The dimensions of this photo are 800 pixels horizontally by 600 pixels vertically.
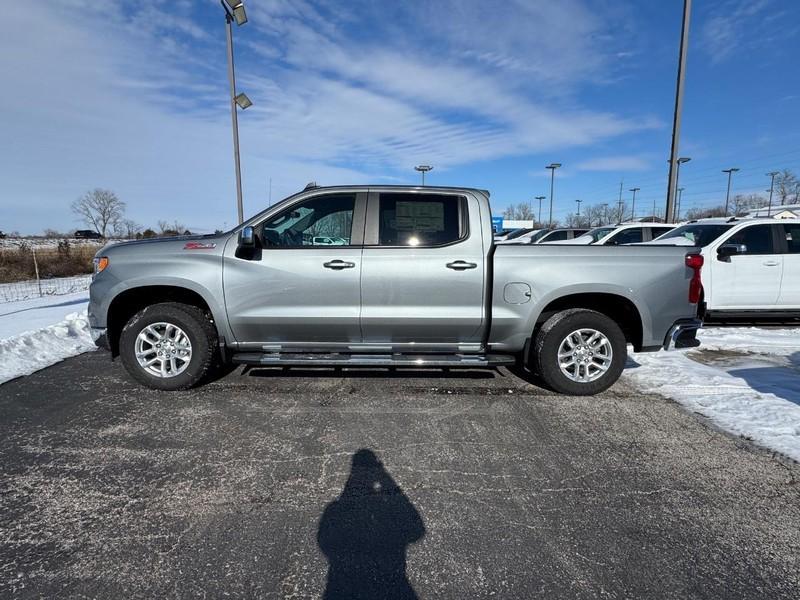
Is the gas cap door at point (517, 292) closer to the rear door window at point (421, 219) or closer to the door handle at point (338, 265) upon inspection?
the rear door window at point (421, 219)

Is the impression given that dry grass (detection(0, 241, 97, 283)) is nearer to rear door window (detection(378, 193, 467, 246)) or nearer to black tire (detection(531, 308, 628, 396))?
rear door window (detection(378, 193, 467, 246))

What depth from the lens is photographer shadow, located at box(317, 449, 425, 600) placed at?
1.99m

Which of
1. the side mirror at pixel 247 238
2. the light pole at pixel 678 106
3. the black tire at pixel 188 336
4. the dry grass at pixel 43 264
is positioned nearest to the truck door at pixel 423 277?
the side mirror at pixel 247 238

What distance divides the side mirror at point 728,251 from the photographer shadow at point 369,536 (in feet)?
23.2

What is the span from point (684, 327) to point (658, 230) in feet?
A: 33.3

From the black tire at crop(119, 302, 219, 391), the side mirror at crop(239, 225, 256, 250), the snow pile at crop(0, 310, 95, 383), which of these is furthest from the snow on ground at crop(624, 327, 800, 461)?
the snow pile at crop(0, 310, 95, 383)

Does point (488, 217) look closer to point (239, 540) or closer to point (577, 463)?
point (577, 463)

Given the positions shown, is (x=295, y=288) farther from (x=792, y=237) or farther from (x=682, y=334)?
(x=792, y=237)

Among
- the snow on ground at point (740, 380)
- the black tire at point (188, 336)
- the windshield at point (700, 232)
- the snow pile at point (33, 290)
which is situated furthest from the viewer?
the snow pile at point (33, 290)

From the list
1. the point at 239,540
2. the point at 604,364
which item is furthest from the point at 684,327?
the point at 239,540

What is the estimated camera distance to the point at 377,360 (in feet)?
13.7

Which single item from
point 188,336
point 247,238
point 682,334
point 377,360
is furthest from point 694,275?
point 188,336

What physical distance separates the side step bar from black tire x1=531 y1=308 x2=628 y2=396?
33 cm

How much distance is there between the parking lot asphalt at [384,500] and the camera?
2.05m
